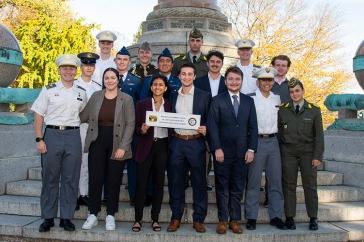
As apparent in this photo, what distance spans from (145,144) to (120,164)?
396mm

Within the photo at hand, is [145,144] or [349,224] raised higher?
[145,144]

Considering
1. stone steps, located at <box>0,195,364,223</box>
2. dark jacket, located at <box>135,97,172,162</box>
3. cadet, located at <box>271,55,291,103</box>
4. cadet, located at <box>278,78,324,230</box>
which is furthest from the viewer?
cadet, located at <box>271,55,291,103</box>

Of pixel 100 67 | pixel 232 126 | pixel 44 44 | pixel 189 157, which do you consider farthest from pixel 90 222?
pixel 44 44

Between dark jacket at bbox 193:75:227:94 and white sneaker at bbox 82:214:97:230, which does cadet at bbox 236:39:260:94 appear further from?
white sneaker at bbox 82:214:97:230

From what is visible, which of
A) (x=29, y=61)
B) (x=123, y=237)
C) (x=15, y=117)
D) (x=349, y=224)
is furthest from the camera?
(x=29, y=61)

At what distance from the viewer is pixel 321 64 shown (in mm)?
24828

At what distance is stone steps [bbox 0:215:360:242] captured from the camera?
5.21m

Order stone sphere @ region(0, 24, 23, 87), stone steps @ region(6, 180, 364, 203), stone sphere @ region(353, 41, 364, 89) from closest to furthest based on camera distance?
stone steps @ region(6, 180, 364, 203) → stone sphere @ region(0, 24, 23, 87) → stone sphere @ region(353, 41, 364, 89)

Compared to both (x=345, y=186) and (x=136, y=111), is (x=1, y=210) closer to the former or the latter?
(x=136, y=111)

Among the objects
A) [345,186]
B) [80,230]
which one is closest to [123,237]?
[80,230]

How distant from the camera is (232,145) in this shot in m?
5.36

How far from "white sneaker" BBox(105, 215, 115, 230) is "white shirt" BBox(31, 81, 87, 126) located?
1.25 metres

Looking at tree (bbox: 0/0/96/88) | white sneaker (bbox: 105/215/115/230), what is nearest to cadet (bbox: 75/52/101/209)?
white sneaker (bbox: 105/215/115/230)

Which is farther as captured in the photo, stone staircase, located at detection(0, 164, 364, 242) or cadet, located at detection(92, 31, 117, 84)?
cadet, located at detection(92, 31, 117, 84)
